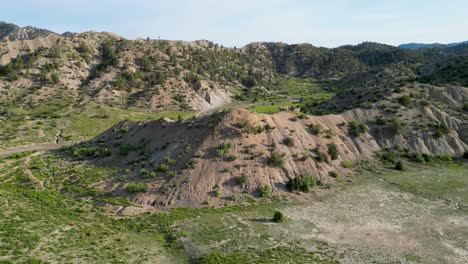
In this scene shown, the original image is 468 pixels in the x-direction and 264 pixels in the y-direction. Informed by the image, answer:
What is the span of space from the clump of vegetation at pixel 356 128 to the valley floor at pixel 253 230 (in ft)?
55.1

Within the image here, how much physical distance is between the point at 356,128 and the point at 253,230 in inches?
1439

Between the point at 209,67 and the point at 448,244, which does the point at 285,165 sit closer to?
the point at 448,244

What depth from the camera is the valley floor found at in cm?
3023

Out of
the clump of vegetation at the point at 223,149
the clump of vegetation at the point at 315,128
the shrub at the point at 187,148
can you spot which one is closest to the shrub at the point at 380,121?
the clump of vegetation at the point at 315,128

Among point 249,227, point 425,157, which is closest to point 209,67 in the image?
point 425,157

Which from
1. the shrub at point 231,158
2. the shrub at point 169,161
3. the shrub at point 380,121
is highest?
the shrub at point 380,121

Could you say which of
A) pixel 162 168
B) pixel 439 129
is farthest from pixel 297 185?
pixel 439 129

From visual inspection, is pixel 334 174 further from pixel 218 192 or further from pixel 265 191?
pixel 218 192

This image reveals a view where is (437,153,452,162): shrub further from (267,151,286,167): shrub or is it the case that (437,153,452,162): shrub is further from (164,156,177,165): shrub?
(164,156,177,165): shrub

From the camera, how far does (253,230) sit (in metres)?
35.4

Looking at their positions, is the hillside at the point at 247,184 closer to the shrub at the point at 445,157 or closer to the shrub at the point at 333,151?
the shrub at the point at 333,151

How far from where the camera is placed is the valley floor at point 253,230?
30234 millimetres

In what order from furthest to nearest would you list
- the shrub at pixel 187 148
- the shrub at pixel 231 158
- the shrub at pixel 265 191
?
1. the shrub at pixel 187 148
2. the shrub at pixel 231 158
3. the shrub at pixel 265 191

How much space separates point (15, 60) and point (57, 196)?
96.4 metres
